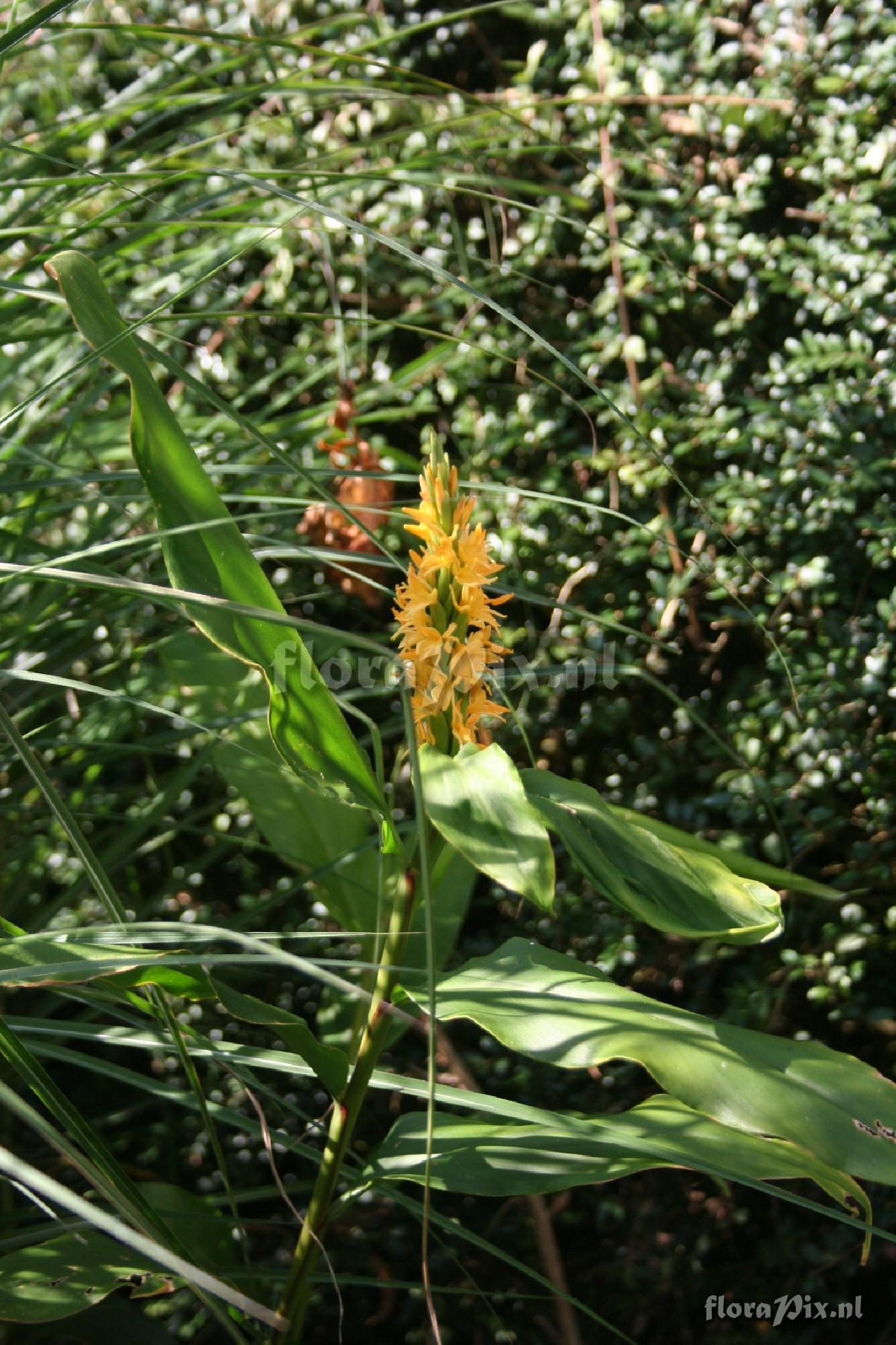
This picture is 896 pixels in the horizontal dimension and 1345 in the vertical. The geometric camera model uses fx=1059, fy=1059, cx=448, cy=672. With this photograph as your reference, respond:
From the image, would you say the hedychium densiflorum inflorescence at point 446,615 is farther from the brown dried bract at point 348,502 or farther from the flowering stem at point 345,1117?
the brown dried bract at point 348,502

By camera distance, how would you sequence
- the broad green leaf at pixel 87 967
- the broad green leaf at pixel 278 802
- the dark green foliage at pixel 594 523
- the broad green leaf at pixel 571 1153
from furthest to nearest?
the dark green foliage at pixel 594 523, the broad green leaf at pixel 278 802, the broad green leaf at pixel 571 1153, the broad green leaf at pixel 87 967

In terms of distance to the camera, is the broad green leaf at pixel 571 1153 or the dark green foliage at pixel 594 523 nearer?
the broad green leaf at pixel 571 1153

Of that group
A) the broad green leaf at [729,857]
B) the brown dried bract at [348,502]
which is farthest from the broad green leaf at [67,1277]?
the brown dried bract at [348,502]

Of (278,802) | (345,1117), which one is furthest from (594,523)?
(345,1117)

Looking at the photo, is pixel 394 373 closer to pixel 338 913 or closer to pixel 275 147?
pixel 275 147

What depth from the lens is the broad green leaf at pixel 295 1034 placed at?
1.95 feet

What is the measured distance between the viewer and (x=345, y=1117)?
26.0 inches

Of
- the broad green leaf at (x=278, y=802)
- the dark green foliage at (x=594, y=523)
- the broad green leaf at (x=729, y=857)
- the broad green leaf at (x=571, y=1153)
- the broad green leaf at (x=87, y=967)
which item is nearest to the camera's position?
the broad green leaf at (x=87, y=967)

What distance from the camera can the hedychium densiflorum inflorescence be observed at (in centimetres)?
60

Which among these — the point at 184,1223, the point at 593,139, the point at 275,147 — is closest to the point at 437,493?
the point at 184,1223

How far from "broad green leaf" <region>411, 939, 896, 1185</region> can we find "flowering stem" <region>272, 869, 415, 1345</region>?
0.03 metres

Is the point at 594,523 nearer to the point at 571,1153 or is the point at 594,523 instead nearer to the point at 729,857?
the point at 729,857

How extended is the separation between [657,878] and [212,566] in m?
0.30

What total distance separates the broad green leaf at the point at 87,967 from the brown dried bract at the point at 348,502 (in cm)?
56
